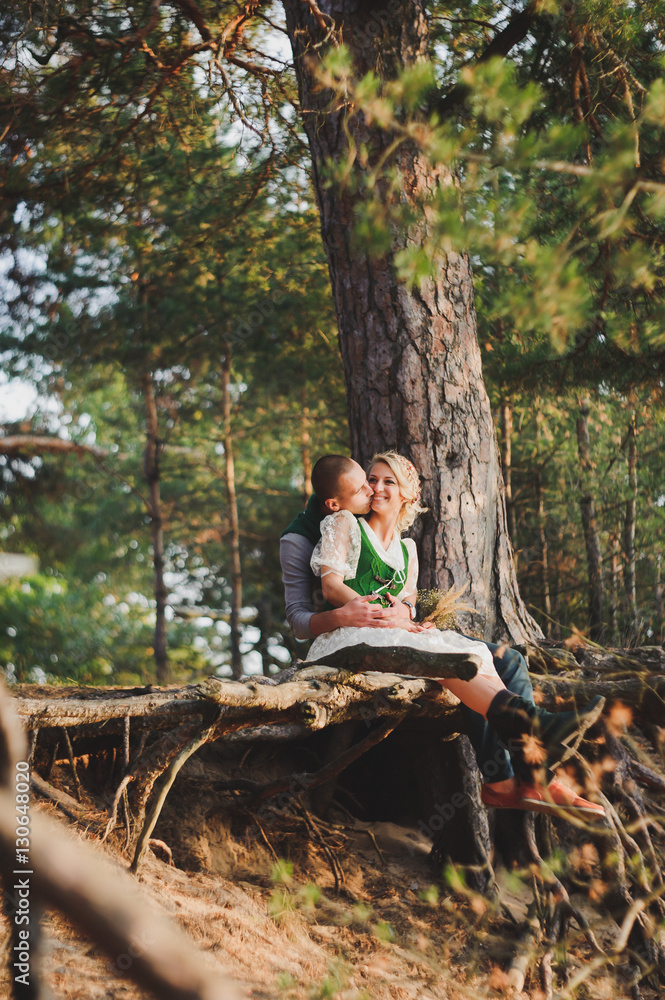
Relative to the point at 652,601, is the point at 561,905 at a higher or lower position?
lower

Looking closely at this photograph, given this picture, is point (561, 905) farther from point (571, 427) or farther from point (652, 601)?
point (571, 427)

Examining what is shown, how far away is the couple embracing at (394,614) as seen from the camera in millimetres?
2791

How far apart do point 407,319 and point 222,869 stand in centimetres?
308

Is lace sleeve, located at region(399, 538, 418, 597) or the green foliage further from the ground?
lace sleeve, located at region(399, 538, 418, 597)

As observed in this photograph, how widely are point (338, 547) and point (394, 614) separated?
1.33 feet

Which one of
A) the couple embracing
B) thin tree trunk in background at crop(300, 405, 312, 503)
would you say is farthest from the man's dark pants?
thin tree trunk in background at crop(300, 405, 312, 503)

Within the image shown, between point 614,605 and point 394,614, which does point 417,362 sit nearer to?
point 394,614

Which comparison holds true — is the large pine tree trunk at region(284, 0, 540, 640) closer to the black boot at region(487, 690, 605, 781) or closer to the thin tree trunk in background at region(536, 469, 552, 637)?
the black boot at region(487, 690, 605, 781)

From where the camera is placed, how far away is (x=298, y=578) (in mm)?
3555

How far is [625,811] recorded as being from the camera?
11.8 feet

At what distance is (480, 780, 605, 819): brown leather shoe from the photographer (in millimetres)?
2709

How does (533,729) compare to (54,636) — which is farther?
(54,636)

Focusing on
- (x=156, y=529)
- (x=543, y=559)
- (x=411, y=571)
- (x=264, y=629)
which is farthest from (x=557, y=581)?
(x=264, y=629)

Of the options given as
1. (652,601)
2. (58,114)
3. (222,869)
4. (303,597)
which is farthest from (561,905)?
(58,114)
